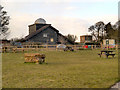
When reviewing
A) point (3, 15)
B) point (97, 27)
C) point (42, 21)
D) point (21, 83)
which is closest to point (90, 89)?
point (21, 83)

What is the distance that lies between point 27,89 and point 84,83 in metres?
2.48

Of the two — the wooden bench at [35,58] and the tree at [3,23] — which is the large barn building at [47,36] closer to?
the tree at [3,23]

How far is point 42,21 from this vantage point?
230 ft

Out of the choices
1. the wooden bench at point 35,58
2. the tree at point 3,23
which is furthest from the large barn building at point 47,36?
the wooden bench at point 35,58

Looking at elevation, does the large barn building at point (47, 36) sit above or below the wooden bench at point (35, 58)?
above

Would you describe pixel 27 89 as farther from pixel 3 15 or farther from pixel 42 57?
pixel 3 15

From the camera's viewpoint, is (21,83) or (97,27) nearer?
(21,83)

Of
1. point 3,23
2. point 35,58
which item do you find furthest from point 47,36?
point 35,58

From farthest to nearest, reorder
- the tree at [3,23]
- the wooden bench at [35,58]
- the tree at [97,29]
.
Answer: the tree at [97,29]
the tree at [3,23]
the wooden bench at [35,58]

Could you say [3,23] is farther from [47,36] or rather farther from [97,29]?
[97,29]

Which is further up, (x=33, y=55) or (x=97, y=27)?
(x=97, y=27)

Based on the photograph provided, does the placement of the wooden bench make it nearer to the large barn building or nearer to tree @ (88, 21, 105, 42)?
the large barn building

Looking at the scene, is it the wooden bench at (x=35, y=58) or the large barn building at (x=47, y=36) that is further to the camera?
the large barn building at (x=47, y=36)

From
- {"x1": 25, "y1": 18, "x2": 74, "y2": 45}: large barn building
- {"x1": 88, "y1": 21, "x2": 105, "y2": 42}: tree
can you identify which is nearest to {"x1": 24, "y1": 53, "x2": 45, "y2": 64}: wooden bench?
{"x1": 25, "y1": 18, "x2": 74, "y2": 45}: large barn building
